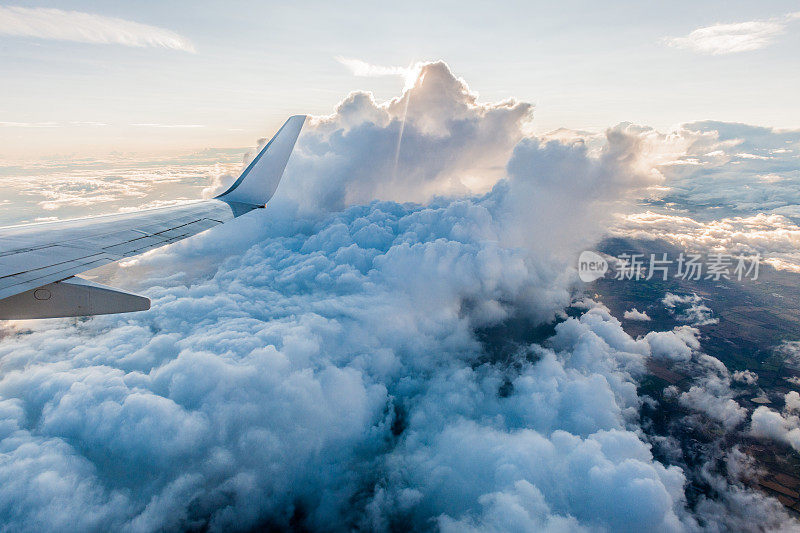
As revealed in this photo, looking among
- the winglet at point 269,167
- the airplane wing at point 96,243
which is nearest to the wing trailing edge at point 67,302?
the airplane wing at point 96,243

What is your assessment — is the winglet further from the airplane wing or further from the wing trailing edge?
the wing trailing edge

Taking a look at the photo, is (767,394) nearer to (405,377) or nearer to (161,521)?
(405,377)

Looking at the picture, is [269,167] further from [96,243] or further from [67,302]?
[67,302]

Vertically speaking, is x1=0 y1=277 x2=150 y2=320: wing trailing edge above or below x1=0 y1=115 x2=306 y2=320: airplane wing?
below

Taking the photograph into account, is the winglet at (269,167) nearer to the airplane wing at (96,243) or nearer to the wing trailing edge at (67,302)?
the airplane wing at (96,243)

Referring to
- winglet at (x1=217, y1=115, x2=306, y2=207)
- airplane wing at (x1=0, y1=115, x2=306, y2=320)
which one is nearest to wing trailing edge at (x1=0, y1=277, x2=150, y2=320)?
airplane wing at (x1=0, y1=115, x2=306, y2=320)

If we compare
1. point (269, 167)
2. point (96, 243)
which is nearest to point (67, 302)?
point (96, 243)

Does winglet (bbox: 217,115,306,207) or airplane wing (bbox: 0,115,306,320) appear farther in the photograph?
winglet (bbox: 217,115,306,207)

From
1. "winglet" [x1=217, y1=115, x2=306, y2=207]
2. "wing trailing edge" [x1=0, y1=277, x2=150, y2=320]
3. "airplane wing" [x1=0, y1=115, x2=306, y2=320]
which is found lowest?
"wing trailing edge" [x1=0, y1=277, x2=150, y2=320]
